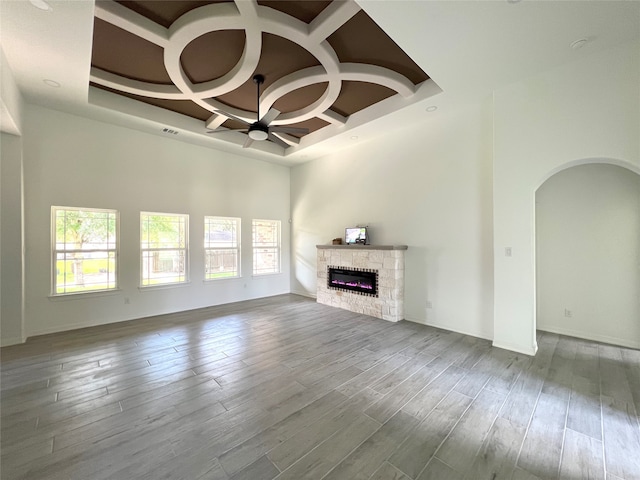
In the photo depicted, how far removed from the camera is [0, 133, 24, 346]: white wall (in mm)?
3777

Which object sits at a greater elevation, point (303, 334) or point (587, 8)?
point (587, 8)

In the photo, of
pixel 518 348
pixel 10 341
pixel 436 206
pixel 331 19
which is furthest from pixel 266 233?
pixel 518 348

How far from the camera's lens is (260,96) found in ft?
14.2

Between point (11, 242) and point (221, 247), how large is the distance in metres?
3.37

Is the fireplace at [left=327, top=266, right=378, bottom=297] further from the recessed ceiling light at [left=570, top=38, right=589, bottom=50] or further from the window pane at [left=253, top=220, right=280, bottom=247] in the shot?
the recessed ceiling light at [left=570, top=38, right=589, bottom=50]

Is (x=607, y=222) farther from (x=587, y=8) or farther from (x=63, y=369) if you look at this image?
(x=63, y=369)

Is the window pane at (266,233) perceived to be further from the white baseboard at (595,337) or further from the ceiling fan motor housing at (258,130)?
the white baseboard at (595,337)

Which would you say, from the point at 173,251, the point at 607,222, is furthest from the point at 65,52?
the point at 607,222

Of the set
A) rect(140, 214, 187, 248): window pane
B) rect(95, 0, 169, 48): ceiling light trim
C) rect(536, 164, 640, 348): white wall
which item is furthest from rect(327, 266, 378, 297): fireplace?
rect(95, 0, 169, 48): ceiling light trim

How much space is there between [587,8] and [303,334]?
4.94 meters

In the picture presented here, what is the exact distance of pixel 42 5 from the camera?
7.66ft

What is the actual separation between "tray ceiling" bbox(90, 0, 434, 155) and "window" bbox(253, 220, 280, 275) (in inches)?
122

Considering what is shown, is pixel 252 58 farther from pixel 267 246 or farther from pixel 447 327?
pixel 447 327

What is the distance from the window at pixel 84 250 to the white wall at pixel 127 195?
13 centimetres
